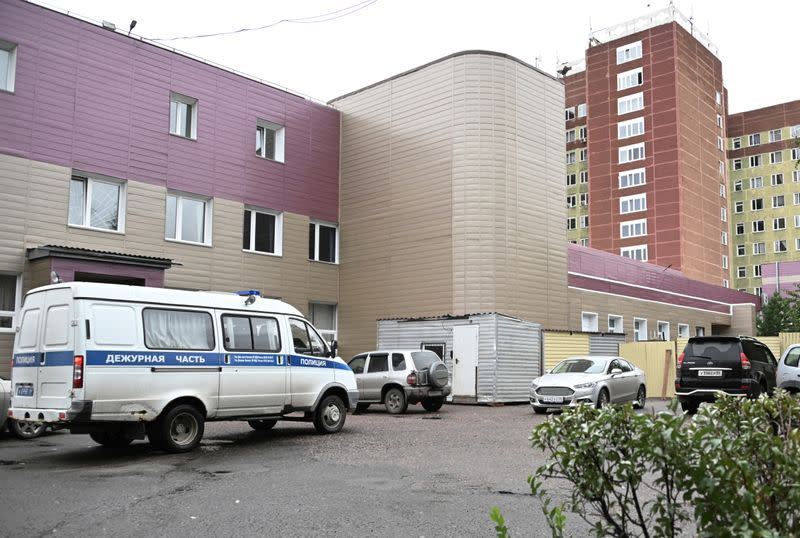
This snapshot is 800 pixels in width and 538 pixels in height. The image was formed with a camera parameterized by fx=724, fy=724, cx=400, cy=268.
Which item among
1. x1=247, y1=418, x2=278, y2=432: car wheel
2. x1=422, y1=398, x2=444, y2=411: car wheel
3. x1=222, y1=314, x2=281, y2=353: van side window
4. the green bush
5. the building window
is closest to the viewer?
the green bush

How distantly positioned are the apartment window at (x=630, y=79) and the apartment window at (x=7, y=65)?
5320cm

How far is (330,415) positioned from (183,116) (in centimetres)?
1370

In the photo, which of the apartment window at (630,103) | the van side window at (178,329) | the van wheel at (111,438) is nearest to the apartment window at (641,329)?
the van side window at (178,329)

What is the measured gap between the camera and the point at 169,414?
1082 centimetres

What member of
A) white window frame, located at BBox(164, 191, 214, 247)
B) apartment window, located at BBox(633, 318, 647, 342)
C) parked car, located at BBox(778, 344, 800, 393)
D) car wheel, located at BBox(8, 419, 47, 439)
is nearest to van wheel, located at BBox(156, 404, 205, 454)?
car wheel, located at BBox(8, 419, 47, 439)

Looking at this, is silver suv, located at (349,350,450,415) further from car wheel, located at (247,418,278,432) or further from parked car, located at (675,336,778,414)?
parked car, located at (675,336,778,414)

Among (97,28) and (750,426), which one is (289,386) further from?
(97,28)

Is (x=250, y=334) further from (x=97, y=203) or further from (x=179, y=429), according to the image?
(x=97, y=203)

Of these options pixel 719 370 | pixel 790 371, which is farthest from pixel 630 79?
pixel 719 370

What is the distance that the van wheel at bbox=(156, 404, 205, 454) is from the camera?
35.1ft

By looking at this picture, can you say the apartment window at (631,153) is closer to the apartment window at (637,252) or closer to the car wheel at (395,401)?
the apartment window at (637,252)

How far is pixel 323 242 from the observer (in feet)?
89.7

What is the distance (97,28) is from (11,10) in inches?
92.5

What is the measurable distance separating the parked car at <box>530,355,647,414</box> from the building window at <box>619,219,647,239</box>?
142ft
